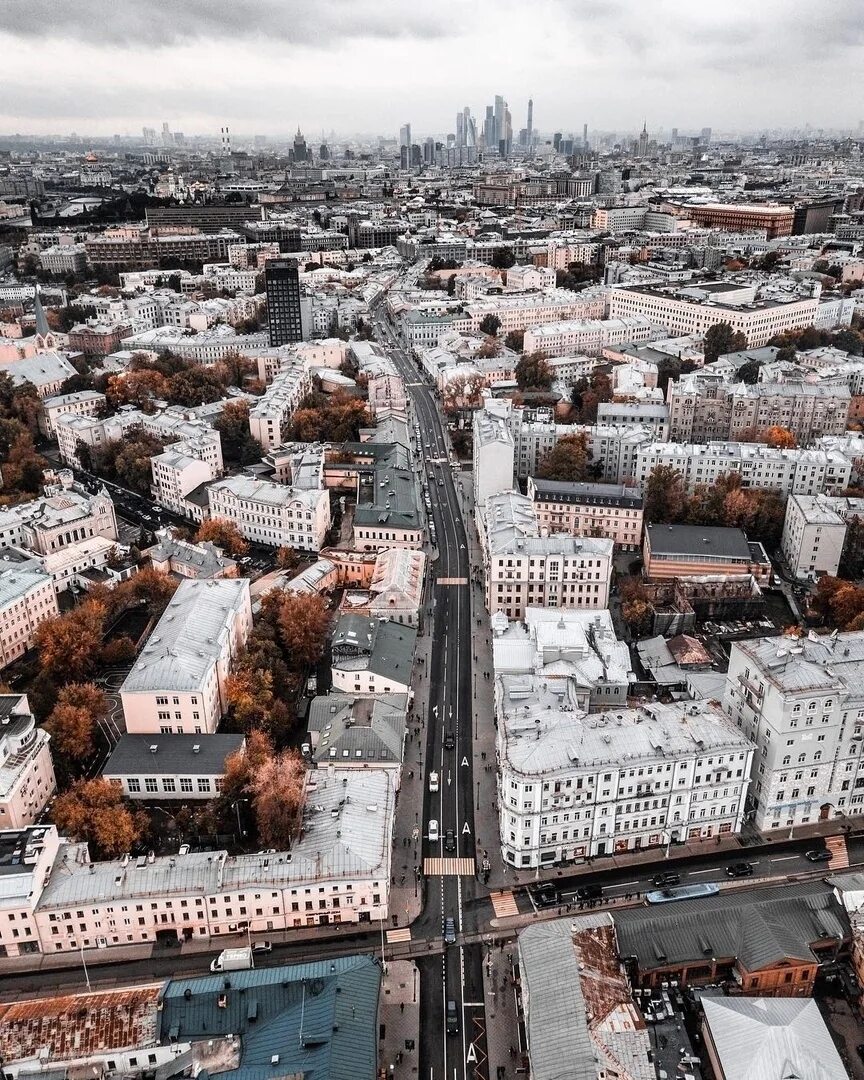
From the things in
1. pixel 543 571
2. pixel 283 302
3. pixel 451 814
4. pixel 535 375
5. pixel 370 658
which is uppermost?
pixel 283 302

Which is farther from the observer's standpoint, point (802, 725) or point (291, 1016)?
point (802, 725)

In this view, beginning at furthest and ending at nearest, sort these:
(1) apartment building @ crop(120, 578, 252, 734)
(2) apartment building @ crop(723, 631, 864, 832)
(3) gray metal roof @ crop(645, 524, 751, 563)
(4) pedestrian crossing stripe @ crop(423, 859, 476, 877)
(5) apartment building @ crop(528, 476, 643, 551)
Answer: (5) apartment building @ crop(528, 476, 643, 551), (3) gray metal roof @ crop(645, 524, 751, 563), (1) apartment building @ crop(120, 578, 252, 734), (2) apartment building @ crop(723, 631, 864, 832), (4) pedestrian crossing stripe @ crop(423, 859, 476, 877)

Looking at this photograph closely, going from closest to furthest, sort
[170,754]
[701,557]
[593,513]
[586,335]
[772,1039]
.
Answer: [772,1039] → [170,754] → [701,557] → [593,513] → [586,335]

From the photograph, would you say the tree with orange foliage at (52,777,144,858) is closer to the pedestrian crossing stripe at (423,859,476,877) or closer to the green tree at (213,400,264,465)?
the pedestrian crossing stripe at (423,859,476,877)

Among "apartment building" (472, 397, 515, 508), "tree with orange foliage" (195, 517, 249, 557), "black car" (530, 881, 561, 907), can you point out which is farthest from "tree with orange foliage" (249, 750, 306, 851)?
"apartment building" (472, 397, 515, 508)

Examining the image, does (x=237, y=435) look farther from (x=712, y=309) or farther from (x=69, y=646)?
(x=712, y=309)

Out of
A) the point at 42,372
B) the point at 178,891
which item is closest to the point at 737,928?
the point at 178,891
